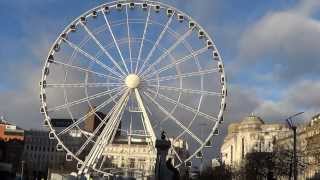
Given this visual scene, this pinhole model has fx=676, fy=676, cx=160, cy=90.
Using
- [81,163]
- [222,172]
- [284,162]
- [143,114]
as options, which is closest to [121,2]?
[143,114]

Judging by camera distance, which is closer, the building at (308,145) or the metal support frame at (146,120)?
the metal support frame at (146,120)

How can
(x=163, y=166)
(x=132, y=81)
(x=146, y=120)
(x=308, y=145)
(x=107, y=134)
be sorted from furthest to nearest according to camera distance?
(x=308, y=145)
(x=107, y=134)
(x=132, y=81)
(x=146, y=120)
(x=163, y=166)

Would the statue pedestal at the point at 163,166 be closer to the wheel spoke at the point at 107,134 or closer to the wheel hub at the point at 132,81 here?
the wheel hub at the point at 132,81

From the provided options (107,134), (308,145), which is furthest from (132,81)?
(308,145)

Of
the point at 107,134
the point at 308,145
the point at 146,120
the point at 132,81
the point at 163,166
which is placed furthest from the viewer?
the point at 308,145

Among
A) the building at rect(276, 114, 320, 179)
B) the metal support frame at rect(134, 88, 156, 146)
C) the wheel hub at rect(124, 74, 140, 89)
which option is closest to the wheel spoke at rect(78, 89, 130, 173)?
Answer: the wheel hub at rect(124, 74, 140, 89)

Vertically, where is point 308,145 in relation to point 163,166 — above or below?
above

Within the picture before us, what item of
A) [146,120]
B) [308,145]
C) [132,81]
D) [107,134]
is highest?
[132,81]

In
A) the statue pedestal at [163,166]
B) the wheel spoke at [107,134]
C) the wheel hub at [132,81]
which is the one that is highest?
the wheel hub at [132,81]

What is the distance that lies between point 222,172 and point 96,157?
370 ft

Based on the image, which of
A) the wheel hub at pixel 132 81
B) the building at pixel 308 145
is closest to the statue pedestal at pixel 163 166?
the wheel hub at pixel 132 81

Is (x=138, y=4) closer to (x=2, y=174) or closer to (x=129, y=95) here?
(x=129, y=95)

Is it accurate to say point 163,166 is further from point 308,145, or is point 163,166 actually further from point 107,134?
point 308,145

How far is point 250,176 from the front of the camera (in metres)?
159
